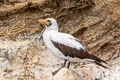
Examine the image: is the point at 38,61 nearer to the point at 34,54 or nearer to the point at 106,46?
the point at 34,54

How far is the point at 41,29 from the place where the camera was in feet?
22.9

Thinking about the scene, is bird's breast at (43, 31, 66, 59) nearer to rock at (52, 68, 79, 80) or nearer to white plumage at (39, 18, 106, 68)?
white plumage at (39, 18, 106, 68)

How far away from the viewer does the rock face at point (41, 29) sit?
6.32 m

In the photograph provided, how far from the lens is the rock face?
6320 mm

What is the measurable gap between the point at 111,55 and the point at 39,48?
72.2 inches

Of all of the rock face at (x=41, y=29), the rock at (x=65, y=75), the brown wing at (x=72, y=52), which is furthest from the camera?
the rock face at (x=41, y=29)

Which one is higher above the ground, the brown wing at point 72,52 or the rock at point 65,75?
the brown wing at point 72,52

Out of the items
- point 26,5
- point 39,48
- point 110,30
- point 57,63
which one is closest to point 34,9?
point 26,5

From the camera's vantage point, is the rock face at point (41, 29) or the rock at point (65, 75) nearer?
the rock at point (65, 75)

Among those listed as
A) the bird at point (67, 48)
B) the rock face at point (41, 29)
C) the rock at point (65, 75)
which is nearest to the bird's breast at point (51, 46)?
the bird at point (67, 48)

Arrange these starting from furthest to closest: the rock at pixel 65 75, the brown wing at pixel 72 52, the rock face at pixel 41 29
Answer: the rock face at pixel 41 29 < the brown wing at pixel 72 52 < the rock at pixel 65 75

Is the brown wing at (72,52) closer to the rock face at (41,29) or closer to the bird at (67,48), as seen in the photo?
the bird at (67,48)

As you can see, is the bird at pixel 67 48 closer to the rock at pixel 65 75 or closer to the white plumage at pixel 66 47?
the white plumage at pixel 66 47

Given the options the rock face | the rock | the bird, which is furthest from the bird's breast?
the rock face
